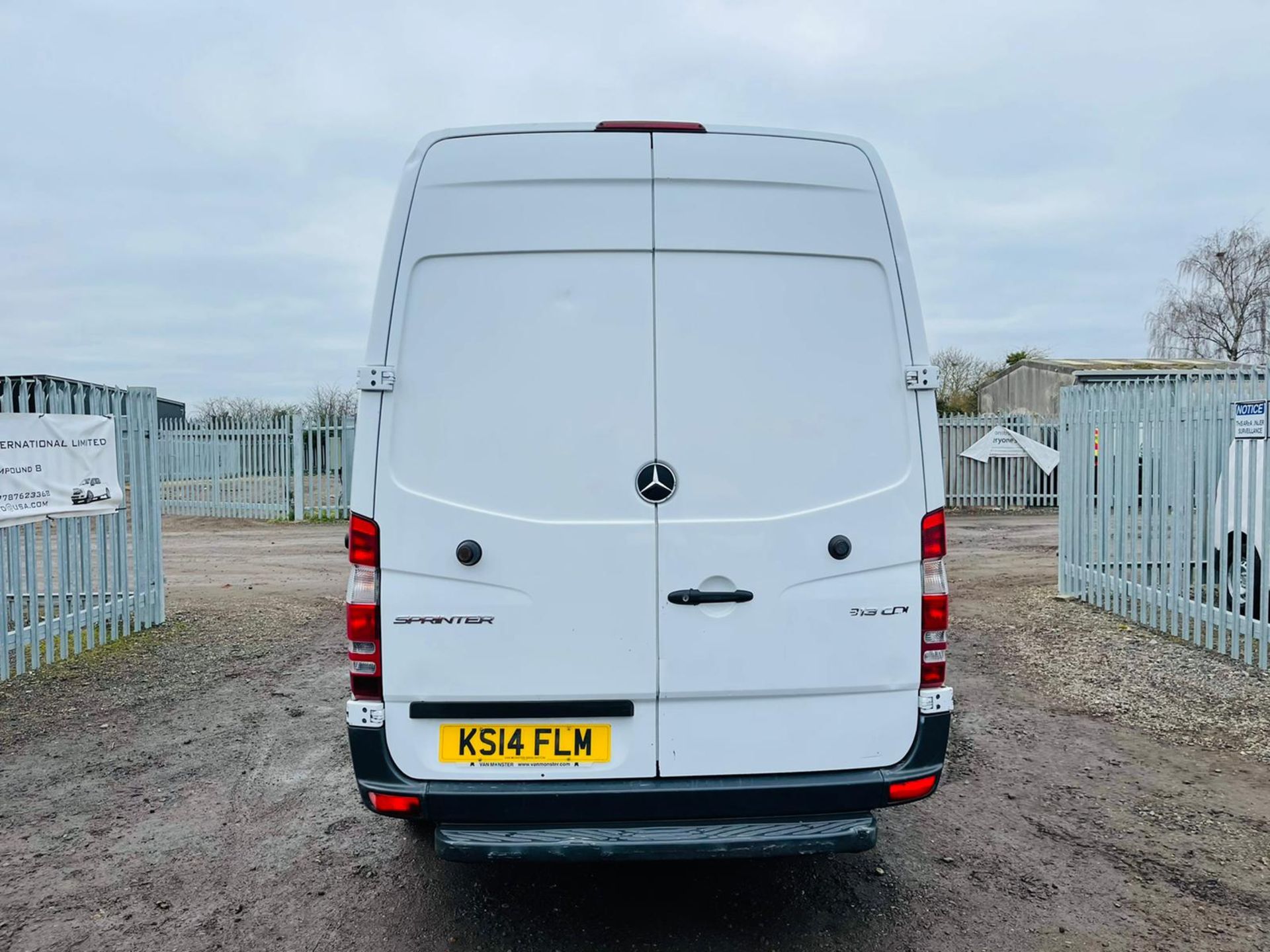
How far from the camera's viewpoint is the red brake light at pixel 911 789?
3035 millimetres

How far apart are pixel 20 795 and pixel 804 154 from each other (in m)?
4.69

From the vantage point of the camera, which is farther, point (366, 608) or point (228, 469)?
point (228, 469)

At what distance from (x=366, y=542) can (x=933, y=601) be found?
1.84 m

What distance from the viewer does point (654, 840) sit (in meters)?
2.88

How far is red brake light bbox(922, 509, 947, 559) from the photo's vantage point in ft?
10.0

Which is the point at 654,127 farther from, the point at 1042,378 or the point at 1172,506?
the point at 1042,378

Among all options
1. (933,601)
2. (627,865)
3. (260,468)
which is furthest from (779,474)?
(260,468)

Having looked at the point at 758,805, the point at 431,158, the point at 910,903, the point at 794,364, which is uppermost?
the point at 431,158

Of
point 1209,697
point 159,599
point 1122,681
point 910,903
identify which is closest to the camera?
point 910,903

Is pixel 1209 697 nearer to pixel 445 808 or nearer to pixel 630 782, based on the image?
pixel 630 782

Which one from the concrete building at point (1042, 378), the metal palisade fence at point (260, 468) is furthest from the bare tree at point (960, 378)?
the metal palisade fence at point (260, 468)

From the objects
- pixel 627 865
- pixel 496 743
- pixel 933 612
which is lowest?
pixel 627 865

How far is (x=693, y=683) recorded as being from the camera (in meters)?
3.00

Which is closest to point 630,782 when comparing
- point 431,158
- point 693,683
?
point 693,683
